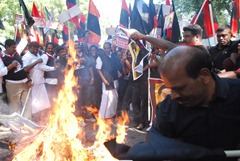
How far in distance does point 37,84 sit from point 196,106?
→ 19.0 ft

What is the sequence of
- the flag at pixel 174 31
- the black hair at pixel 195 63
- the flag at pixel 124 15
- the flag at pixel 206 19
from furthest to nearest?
the flag at pixel 124 15, the flag at pixel 174 31, the flag at pixel 206 19, the black hair at pixel 195 63

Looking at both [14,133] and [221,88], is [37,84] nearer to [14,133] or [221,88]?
[14,133]

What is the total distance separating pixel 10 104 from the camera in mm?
6504

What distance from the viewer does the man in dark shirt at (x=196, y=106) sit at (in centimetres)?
136

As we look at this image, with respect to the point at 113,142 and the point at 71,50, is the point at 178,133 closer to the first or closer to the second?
the point at 113,142

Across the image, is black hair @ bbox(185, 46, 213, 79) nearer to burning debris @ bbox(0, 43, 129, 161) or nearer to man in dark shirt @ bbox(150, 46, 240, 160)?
man in dark shirt @ bbox(150, 46, 240, 160)

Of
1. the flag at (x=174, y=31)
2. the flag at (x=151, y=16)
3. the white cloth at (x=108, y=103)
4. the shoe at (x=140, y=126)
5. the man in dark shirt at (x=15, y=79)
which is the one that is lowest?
the shoe at (x=140, y=126)

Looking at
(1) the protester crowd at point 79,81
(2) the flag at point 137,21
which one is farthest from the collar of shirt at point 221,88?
(2) the flag at point 137,21

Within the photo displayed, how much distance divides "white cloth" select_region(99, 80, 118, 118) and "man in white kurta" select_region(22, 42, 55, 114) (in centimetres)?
148

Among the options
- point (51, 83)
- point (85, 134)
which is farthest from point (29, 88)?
point (85, 134)

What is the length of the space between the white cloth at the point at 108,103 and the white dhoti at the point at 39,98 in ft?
5.00

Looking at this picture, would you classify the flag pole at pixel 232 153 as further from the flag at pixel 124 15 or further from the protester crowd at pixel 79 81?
the flag at pixel 124 15

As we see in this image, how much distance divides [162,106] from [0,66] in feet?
17.6

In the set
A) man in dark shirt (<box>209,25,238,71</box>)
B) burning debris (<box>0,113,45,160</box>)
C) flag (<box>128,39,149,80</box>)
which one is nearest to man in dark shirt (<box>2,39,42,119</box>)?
burning debris (<box>0,113,45,160</box>)
